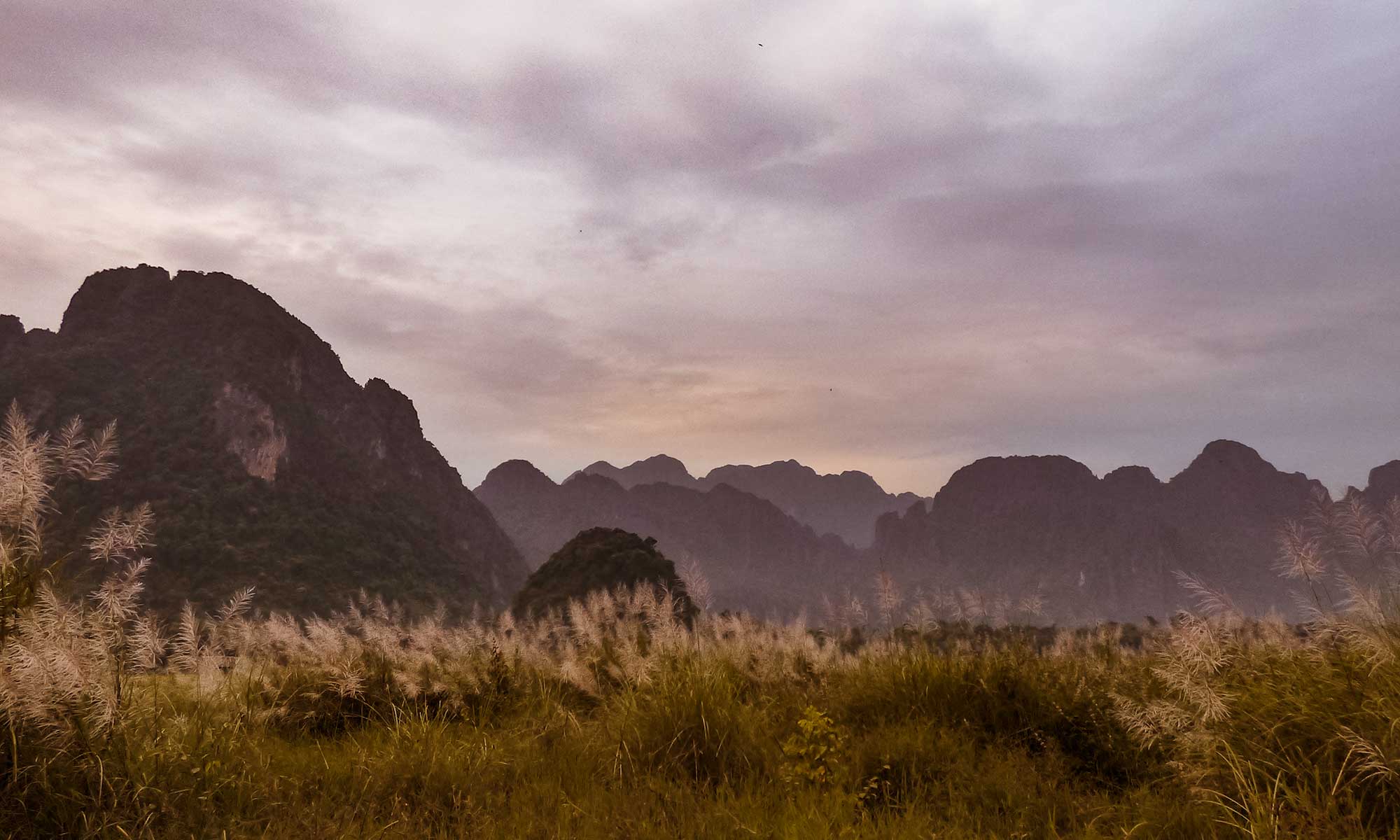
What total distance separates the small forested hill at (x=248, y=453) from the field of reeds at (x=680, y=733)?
70379mm

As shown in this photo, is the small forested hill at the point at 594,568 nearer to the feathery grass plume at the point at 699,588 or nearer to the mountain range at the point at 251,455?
the mountain range at the point at 251,455

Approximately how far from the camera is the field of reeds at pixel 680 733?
3973 millimetres

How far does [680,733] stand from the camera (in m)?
5.56

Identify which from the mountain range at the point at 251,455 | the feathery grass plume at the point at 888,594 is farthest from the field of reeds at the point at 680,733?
the mountain range at the point at 251,455

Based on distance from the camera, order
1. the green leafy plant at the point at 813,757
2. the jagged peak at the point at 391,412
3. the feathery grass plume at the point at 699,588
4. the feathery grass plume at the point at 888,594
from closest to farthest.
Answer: the green leafy plant at the point at 813,757 → the feathery grass plume at the point at 699,588 → the feathery grass plume at the point at 888,594 → the jagged peak at the point at 391,412

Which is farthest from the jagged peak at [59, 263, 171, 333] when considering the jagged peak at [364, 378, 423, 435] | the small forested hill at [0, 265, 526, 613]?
the jagged peak at [364, 378, 423, 435]

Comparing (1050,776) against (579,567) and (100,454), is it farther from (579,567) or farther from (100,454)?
(579,567)

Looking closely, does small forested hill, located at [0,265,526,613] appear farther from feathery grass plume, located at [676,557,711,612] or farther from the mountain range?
feathery grass plume, located at [676,557,711,612]

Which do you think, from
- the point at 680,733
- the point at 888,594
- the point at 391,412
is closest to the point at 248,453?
the point at 391,412

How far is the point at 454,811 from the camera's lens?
15.5 feet

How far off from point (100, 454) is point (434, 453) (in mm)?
205778

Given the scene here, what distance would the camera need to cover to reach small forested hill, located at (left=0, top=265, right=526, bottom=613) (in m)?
91.4

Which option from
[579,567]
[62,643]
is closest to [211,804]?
[62,643]

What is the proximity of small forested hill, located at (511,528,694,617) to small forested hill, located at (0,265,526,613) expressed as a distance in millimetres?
9357
